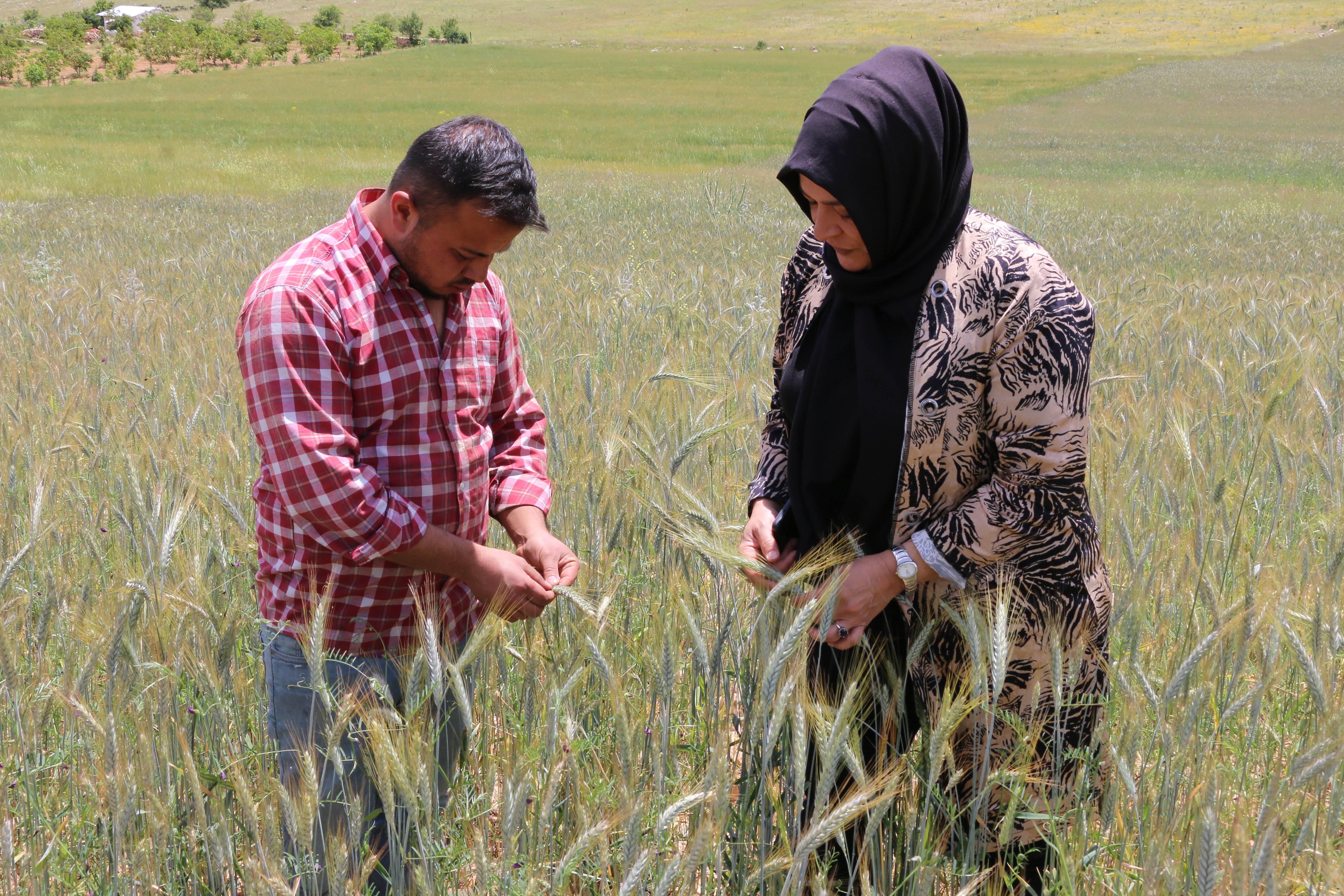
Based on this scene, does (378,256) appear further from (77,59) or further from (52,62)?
(77,59)

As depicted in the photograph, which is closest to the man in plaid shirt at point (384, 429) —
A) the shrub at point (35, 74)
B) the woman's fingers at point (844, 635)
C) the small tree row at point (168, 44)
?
the woman's fingers at point (844, 635)

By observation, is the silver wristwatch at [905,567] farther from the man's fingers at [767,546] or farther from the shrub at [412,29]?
the shrub at [412,29]

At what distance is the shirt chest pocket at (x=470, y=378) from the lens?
1.71 metres

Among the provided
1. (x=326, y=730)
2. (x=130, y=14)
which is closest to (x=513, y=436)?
(x=326, y=730)

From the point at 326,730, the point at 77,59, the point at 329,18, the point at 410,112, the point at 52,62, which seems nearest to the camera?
the point at 326,730

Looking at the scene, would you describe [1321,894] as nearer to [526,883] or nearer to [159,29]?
[526,883]

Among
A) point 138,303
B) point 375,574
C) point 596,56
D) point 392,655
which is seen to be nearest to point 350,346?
point 375,574

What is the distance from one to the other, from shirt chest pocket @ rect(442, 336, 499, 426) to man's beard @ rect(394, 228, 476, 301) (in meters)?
0.11

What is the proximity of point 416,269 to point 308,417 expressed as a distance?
31cm

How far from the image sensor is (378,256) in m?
1.64

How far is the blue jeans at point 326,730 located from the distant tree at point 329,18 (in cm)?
7958

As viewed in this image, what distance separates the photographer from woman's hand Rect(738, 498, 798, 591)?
182 centimetres

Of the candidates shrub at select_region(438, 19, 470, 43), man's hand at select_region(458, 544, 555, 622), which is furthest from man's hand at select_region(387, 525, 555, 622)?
shrub at select_region(438, 19, 470, 43)

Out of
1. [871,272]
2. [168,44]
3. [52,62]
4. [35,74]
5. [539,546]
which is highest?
[168,44]
